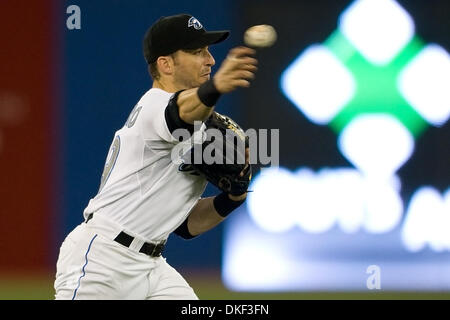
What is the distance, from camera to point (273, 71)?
630 centimetres

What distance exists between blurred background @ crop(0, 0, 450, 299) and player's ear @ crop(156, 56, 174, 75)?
8.10ft

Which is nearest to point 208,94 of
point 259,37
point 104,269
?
point 259,37

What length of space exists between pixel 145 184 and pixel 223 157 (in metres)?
0.31

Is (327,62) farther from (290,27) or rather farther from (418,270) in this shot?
(418,270)

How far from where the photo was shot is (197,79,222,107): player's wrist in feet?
9.87

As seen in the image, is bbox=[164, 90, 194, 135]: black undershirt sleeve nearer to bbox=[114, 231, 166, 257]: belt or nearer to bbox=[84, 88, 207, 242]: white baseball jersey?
bbox=[84, 88, 207, 242]: white baseball jersey

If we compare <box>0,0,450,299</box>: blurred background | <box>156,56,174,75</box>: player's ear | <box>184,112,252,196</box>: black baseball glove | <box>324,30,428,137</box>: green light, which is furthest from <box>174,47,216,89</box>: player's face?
<box>324,30,428,137</box>: green light

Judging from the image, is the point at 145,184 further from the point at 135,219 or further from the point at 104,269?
the point at 104,269

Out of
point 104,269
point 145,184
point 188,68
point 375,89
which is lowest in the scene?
point 104,269

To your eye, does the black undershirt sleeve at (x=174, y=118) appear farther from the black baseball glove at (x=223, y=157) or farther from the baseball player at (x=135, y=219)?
the black baseball glove at (x=223, y=157)

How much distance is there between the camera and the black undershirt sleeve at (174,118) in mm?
3127

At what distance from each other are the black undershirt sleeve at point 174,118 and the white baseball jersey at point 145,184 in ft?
0.56

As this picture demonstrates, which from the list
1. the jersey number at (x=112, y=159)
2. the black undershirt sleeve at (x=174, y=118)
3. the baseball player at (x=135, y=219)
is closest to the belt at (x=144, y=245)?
the baseball player at (x=135, y=219)

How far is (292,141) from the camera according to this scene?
6281 mm
